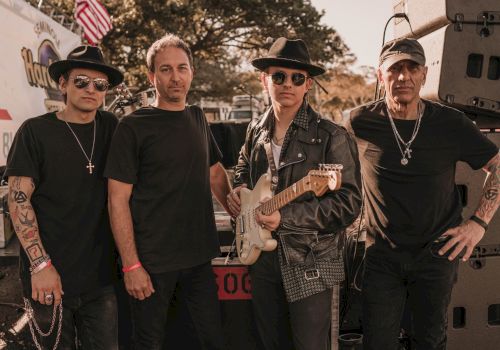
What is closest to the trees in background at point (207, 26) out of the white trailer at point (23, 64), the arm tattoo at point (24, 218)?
the white trailer at point (23, 64)

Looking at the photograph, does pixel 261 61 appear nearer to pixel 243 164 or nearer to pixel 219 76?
pixel 243 164

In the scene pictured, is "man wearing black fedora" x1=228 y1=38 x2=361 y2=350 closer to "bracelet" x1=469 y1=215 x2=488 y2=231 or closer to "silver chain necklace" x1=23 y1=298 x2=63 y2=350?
"bracelet" x1=469 y1=215 x2=488 y2=231

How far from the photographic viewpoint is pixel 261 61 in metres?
2.93

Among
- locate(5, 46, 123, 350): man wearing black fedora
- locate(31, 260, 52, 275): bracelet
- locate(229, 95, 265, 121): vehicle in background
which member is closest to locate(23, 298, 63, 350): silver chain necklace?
locate(5, 46, 123, 350): man wearing black fedora

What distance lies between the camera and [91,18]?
40.3ft

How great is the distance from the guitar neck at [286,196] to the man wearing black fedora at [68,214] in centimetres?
90

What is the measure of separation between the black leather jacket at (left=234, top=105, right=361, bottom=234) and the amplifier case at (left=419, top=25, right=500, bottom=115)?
95 cm

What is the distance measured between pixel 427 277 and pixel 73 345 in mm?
2038

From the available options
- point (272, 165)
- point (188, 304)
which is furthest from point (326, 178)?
point (188, 304)

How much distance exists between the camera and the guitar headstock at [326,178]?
7.86ft

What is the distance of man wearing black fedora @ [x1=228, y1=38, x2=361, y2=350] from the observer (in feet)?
8.82

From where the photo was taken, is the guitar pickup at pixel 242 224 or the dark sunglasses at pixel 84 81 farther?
the guitar pickup at pixel 242 224

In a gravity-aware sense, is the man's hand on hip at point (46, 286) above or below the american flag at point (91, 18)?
below

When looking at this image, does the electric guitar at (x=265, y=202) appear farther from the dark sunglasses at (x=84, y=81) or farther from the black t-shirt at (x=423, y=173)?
the dark sunglasses at (x=84, y=81)
